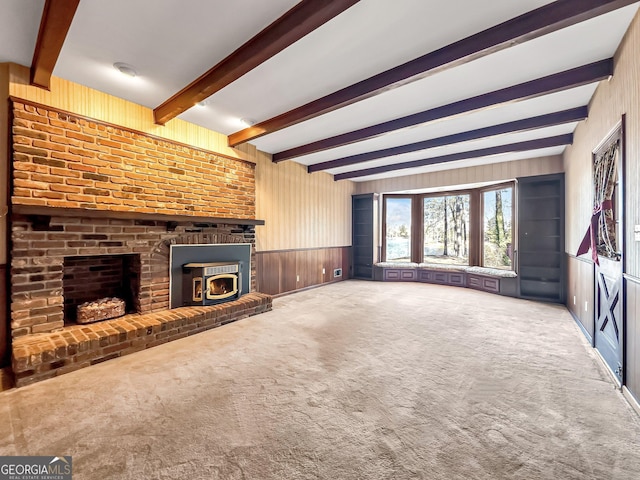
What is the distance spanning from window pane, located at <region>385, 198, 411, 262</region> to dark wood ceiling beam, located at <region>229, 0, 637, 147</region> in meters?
5.01

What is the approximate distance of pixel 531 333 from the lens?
3508 millimetres

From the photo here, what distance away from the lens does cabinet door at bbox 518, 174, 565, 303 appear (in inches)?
199

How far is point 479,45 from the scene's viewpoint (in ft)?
7.14

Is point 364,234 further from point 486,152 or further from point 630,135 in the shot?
point 630,135

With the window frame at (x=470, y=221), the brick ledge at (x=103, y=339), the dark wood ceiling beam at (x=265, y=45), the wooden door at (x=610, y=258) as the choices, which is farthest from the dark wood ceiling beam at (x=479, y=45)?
the window frame at (x=470, y=221)

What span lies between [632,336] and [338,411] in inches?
91.0

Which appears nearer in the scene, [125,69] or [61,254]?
[125,69]

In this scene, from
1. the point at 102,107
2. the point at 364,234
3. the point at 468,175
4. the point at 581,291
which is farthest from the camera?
the point at 364,234

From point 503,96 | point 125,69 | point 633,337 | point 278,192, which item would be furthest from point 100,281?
point 633,337

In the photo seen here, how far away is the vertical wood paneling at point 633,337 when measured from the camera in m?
2.02

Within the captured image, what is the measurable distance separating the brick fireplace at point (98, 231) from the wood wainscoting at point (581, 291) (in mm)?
4320

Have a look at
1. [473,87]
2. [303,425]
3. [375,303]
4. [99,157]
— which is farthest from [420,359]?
[99,157]

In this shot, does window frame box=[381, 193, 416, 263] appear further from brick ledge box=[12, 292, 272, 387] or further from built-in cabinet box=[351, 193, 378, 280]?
brick ledge box=[12, 292, 272, 387]

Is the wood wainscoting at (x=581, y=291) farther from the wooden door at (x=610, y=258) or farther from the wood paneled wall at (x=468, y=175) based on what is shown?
the wood paneled wall at (x=468, y=175)
